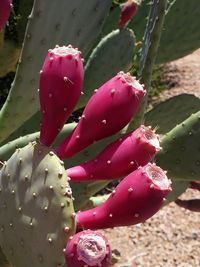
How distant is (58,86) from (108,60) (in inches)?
39.9

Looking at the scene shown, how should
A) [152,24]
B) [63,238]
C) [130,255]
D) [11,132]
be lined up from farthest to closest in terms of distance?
1. [130,255]
2. [11,132]
3. [152,24]
4. [63,238]

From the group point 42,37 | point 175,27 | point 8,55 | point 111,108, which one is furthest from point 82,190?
point 8,55

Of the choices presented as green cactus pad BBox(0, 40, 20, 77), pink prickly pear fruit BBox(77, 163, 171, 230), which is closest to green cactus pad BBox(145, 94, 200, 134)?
green cactus pad BBox(0, 40, 20, 77)

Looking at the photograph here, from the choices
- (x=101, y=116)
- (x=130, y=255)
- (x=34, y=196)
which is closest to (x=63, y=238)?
(x=34, y=196)

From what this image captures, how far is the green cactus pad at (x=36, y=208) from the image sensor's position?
4.45ft

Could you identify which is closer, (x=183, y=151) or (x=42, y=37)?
(x=183, y=151)

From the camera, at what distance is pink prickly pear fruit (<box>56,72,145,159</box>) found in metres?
1.35

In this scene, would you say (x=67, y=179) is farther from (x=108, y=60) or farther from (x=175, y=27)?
(x=175, y=27)

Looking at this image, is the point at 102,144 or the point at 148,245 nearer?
the point at 102,144

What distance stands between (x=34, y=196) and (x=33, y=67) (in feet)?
2.26

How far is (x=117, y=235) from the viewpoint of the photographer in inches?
151

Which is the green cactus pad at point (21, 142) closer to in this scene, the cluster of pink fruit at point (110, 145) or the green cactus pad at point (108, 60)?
the green cactus pad at point (108, 60)

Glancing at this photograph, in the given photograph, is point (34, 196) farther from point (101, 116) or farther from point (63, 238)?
point (101, 116)

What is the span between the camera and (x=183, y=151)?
6.12 ft
